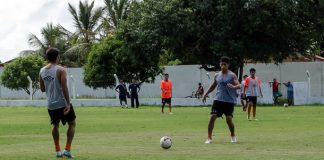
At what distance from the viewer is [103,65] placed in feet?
180

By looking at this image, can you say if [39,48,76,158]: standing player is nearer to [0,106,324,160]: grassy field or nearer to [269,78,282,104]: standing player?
[0,106,324,160]: grassy field

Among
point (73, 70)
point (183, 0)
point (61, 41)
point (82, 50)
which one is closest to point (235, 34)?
point (183, 0)

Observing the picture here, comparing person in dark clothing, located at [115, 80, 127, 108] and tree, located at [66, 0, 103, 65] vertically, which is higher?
tree, located at [66, 0, 103, 65]

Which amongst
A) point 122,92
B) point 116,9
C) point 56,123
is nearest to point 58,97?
point 56,123

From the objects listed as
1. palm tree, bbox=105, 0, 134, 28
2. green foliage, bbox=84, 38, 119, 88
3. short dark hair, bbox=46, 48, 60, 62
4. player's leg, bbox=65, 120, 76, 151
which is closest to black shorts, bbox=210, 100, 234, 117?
player's leg, bbox=65, 120, 76, 151

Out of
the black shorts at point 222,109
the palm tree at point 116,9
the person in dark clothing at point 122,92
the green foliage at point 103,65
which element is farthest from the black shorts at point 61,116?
the palm tree at point 116,9

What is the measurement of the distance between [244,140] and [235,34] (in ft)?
107

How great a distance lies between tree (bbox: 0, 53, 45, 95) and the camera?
58.8 m

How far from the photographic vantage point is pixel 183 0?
1969 inches

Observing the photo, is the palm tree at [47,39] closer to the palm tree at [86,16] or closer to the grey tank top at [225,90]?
the palm tree at [86,16]

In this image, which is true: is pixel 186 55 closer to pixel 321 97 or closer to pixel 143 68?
pixel 143 68

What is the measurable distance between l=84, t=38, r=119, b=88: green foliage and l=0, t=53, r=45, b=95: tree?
502cm

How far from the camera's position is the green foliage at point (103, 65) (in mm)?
54375

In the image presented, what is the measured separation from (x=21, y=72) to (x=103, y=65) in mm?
8456
